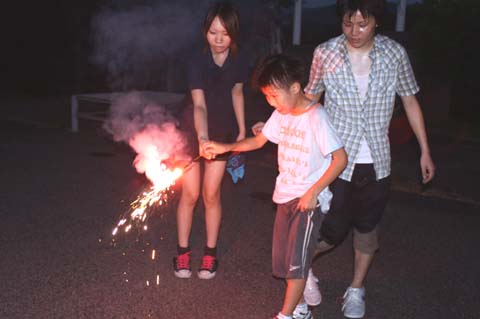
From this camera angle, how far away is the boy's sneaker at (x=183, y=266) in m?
4.26

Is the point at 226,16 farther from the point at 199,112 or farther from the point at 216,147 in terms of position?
the point at 216,147

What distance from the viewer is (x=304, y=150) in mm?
3152

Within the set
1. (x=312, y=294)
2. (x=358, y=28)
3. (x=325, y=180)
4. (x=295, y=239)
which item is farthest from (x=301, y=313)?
(x=358, y=28)

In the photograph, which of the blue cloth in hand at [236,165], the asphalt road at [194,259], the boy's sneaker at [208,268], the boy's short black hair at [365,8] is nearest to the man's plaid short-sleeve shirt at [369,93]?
the boy's short black hair at [365,8]

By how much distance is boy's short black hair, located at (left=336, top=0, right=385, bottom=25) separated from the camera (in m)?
3.18

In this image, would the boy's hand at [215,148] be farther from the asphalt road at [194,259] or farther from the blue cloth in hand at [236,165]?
the asphalt road at [194,259]

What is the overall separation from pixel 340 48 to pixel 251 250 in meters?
2.20

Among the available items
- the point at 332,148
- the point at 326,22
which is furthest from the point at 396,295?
the point at 326,22

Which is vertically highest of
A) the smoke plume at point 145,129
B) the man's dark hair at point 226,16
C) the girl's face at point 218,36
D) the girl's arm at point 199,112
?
the man's dark hair at point 226,16

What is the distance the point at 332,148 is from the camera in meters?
3.02

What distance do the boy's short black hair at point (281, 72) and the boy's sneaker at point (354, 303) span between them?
5.24 ft

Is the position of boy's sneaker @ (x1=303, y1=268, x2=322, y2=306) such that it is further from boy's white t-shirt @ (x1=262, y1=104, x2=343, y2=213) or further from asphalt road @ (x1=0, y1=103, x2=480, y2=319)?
boy's white t-shirt @ (x1=262, y1=104, x2=343, y2=213)

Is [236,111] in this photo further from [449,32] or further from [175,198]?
[449,32]

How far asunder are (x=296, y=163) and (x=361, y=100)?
22.5 inches
